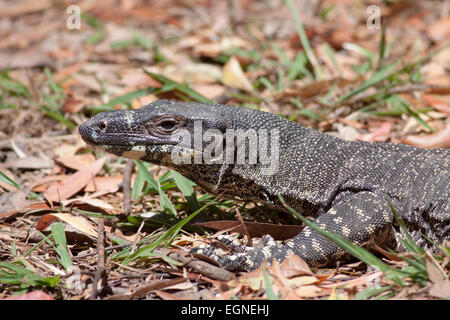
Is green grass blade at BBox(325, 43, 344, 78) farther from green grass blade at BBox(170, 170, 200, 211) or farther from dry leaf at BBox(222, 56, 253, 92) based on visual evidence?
green grass blade at BBox(170, 170, 200, 211)

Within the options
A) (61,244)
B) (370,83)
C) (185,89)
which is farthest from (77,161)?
(370,83)

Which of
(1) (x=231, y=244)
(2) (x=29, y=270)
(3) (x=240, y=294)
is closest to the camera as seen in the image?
(3) (x=240, y=294)

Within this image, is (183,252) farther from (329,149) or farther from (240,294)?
(329,149)

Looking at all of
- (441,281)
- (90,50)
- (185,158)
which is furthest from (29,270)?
(90,50)

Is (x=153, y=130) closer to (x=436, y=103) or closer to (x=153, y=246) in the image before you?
(x=153, y=246)

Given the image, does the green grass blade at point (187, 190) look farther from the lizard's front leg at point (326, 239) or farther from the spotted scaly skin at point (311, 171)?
the lizard's front leg at point (326, 239)

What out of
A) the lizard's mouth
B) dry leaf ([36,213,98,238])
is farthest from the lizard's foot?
dry leaf ([36,213,98,238])
